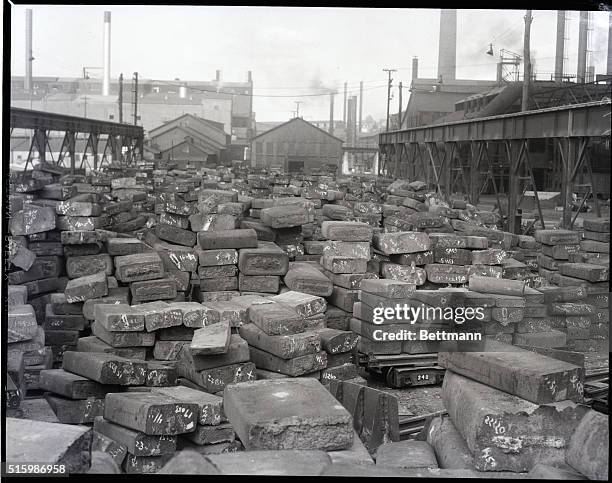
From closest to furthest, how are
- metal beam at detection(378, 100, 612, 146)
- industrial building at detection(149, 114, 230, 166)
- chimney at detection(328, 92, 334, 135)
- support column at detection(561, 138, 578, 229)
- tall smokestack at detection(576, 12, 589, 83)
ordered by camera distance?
tall smokestack at detection(576, 12, 589, 83) < chimney at detection(328, 92, 334, 135) < industrial building at detection(149, 114, 230, 166) < metal beam at detection(378, 100, 612, 146) < support column at detection(561, 138, 578, 229)

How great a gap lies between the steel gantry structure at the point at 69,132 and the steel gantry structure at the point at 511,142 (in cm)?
390

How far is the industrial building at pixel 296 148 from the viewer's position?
24.7 ft

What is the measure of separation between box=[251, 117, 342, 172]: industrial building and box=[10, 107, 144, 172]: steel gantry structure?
6.70ft

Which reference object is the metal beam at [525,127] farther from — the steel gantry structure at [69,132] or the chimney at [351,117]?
the steel gantry structure at [69,132]

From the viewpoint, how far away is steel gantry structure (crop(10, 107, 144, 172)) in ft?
19.6

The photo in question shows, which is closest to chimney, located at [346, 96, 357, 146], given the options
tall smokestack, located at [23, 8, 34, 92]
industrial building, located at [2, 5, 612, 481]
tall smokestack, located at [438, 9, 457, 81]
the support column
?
industrial building, located at [2, 5, 612, 481]

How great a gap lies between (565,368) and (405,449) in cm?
137

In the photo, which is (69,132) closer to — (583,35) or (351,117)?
(351,117)

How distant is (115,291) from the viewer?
26.0ft

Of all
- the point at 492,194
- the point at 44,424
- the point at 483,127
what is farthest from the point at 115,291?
the point at 492,194

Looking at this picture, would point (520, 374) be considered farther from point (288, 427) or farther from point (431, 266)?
point (431, 266)

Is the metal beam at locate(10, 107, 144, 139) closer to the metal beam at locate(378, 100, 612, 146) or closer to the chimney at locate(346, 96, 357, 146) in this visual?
the chimney at locate(346, 96, 357, 146)

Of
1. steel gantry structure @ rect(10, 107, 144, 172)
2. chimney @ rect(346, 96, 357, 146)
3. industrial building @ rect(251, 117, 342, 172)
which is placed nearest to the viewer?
steel gantry structure @ rect(10, 107, 144, 172)

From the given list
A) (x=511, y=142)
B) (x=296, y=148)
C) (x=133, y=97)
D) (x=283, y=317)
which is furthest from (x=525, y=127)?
(x=133, y=97)
